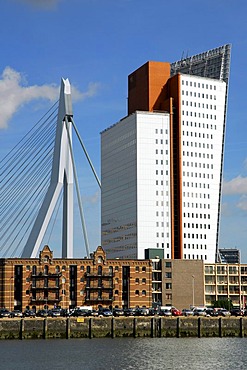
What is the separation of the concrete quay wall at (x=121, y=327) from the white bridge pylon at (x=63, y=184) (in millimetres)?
33007

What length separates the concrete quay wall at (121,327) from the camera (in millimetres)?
117188

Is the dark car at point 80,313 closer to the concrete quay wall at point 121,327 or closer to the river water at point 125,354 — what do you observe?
the concrete quay wall at point 121,327

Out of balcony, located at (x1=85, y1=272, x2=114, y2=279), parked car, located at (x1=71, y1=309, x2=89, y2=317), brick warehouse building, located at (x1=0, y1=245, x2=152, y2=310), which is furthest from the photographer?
balcony, located at (x1=85, y1=272, x2=114, y2=279)

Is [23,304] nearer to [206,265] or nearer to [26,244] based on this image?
[26,244]

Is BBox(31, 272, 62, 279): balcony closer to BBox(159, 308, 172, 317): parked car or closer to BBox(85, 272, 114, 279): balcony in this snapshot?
BBox(85, 272, 114, 279): balcony

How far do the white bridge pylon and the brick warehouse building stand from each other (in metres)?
5.66

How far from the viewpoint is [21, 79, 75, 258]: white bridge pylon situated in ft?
494

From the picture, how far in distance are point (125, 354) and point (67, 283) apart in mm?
65133

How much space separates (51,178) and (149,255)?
54010 millimetres

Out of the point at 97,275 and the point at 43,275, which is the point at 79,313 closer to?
the point at 43,275

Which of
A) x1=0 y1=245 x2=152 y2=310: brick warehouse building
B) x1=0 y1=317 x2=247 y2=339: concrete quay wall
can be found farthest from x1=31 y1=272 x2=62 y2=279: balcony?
x1=0 y1=317 x2=247 y2=339: concrete quay wall

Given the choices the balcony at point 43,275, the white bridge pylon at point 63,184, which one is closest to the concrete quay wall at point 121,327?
the white bridge pylon at point 63,184

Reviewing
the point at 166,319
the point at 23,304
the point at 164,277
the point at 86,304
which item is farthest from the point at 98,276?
the point at 166,319

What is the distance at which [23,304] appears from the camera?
158750mm
